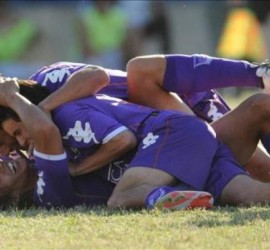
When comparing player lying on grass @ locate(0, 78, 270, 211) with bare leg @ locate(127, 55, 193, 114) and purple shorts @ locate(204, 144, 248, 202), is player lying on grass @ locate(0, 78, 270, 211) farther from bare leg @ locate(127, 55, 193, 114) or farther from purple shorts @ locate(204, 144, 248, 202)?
bare leg @ locate(127, 55, 193, 114)

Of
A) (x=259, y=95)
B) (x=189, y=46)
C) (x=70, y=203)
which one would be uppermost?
(x=259, y=95)

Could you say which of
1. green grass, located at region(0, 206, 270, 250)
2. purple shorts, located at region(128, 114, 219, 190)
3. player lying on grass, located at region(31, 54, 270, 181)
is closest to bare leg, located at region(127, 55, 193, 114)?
player lying on grass, located at region(31, 54, 270, 181)

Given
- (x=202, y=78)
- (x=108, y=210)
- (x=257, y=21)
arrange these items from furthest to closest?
1. (x=257, y=21)
2. (x=202, y=78)
3. (x=108, y=210)

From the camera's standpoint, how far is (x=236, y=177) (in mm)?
6656

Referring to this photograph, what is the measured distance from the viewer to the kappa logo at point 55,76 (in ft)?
23.2

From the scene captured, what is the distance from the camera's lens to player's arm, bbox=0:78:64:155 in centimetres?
661

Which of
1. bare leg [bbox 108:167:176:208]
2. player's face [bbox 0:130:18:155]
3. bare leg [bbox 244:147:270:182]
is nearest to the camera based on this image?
bare leg [bbox 108:167:176:208]

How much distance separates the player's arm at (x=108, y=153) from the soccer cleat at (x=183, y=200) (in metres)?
0.46

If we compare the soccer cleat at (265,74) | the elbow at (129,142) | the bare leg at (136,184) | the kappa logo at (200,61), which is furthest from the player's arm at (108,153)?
the soccer cleat at (265,74)

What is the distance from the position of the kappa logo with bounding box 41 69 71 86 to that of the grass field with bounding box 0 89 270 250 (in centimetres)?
87

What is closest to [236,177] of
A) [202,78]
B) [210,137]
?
[210,137]

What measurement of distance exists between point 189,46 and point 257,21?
1.13m

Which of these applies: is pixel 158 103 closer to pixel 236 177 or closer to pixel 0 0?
pixel 236 177

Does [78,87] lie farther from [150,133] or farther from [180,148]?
[180,148]
